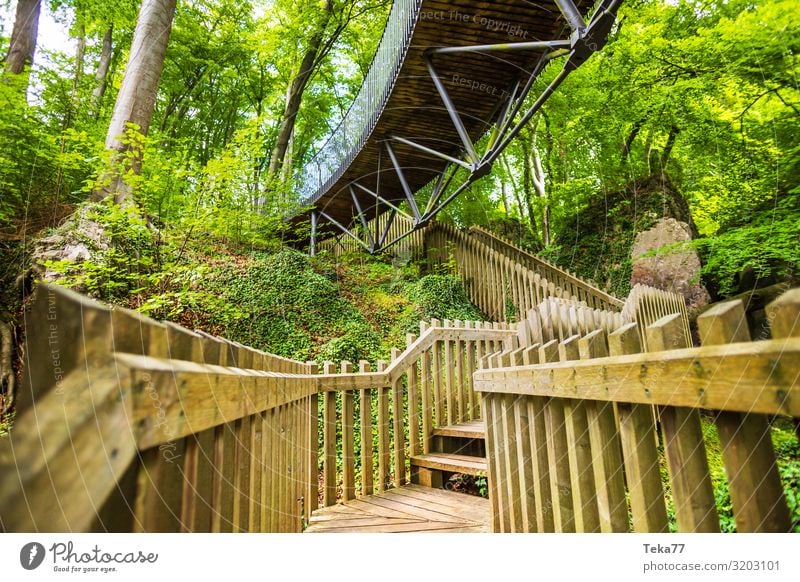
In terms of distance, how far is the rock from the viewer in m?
5.03

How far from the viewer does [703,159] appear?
3006mm

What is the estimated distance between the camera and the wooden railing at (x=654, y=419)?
644 mm

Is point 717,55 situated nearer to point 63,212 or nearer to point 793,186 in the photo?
point 793,186

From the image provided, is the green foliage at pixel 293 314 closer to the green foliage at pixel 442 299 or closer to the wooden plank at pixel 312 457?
the green foliage at pixel 442 299

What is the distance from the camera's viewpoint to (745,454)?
688 millimetres

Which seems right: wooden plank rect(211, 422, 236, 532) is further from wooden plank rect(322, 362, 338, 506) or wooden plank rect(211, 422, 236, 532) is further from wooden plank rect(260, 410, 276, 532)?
wooden plank rect(322, 362, 338, 506)

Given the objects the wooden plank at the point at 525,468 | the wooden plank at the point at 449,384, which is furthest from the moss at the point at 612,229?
the wooden plank at the point at 525,468

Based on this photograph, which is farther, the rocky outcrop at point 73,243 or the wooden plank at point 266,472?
the rocky outcrop at point 73,243

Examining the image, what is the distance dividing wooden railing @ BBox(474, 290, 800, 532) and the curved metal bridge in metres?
2.92

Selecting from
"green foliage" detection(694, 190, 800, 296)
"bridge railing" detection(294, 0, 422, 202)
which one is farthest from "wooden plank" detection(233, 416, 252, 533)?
"bridge railing" detection(294, 0, 422, 202)

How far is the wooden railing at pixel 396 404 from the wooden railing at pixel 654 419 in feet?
4.25

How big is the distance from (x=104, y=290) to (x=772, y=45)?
18.2ft

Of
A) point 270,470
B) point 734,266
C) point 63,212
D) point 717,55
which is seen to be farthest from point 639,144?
point 63,212
